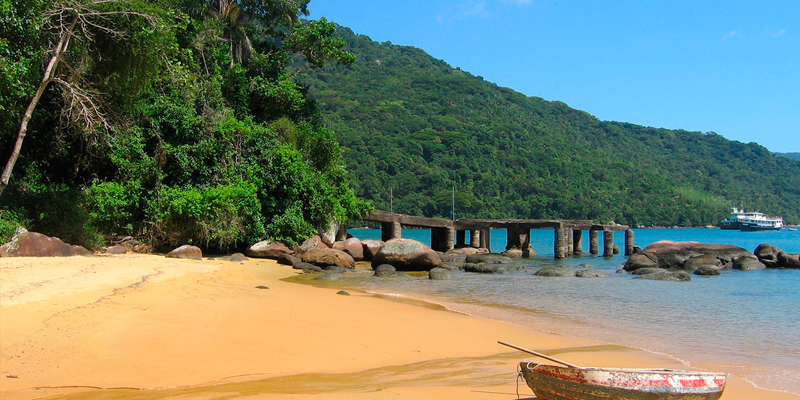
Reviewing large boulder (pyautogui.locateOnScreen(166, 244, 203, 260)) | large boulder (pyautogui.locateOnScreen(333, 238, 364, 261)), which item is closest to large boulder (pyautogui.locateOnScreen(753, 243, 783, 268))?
large boulder (pyautogui.locateOnScreen(333, 238, 364, 261))

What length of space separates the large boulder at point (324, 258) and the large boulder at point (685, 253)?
14122 millimetres

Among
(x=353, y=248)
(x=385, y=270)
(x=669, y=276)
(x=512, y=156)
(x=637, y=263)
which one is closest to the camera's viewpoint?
(x=385, y=270)

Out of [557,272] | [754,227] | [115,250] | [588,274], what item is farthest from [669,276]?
[754,227]

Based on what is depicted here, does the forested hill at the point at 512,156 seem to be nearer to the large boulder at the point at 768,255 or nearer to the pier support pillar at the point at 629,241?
the pier support pillar at the point at 629,241

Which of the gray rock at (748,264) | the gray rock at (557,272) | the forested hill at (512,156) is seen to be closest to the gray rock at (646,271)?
the gray rock at (557,272)

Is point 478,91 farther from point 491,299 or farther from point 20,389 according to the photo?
point 20,389

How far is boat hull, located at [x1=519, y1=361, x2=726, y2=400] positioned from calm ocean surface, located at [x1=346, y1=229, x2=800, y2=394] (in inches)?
82.4

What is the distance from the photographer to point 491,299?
42.9ft

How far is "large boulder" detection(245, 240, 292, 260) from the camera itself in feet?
65.4

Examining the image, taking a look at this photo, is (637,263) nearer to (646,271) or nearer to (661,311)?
(646,271)

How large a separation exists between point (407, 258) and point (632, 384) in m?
14.6

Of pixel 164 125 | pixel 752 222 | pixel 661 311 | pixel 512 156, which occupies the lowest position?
pixel 661 311

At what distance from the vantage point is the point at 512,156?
3268 inches

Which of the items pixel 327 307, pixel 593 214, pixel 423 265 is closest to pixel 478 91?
pixel 593 214
